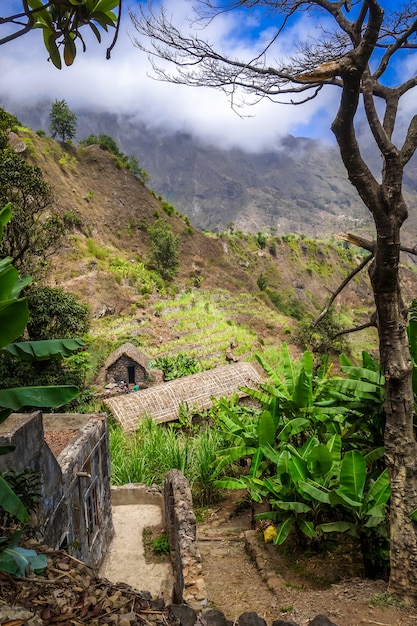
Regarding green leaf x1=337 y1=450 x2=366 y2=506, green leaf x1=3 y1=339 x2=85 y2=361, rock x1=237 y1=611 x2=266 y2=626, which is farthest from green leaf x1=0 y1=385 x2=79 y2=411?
green leaf x1=337 y1=450 x2=366 y2=506

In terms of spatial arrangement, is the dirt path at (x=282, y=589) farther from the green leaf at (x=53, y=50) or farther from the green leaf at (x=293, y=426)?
the green leaf at (x=53, y=50)

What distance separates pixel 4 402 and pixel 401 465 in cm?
378

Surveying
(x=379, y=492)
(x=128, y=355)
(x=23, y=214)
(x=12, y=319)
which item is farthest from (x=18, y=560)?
(x=128, y=355)

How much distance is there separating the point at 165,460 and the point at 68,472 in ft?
17.3

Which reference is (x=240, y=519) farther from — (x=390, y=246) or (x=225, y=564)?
(x=390, y=246)

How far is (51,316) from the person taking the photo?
14.3 meters

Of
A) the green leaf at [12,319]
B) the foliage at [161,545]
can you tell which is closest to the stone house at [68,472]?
the foliage at [161,545]

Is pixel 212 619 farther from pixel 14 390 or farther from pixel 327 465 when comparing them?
pixel 327 465

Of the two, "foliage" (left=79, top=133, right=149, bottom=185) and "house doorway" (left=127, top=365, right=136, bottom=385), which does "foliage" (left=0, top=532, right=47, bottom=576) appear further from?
"foliage" (left=79, top=133, right=149, bottom=185)

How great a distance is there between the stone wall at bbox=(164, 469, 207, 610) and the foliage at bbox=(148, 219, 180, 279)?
28702mm

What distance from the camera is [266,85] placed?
192 inches

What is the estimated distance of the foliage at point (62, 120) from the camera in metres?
40.0

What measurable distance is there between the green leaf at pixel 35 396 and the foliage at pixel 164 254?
34065mm

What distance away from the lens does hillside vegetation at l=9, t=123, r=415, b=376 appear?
25.4 m
